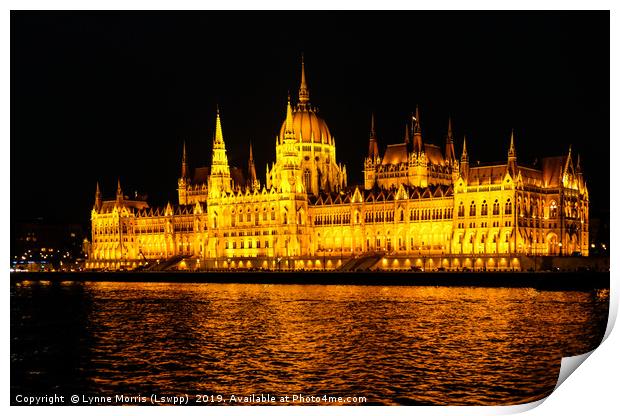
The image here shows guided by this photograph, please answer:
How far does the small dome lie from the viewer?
82.2 meters

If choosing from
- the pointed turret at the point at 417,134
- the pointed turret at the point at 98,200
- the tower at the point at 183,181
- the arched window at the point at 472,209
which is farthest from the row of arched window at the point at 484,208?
the pointed turret at the point at 98,200

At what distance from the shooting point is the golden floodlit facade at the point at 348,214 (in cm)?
6291

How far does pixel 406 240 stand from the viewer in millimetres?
69188

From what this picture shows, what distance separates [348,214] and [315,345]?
4713 cm

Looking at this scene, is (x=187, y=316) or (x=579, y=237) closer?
(x=187, y=316)

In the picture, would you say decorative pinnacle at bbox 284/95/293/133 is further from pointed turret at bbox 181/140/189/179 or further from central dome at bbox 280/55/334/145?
pointed turret at bbox 181/140/189/179

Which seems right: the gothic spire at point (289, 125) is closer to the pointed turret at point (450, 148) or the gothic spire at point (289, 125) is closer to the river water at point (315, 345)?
the pointed turret at point (450, 148)

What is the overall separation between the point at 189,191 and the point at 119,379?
74.3 m

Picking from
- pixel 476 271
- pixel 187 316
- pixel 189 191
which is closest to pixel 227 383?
pixel 187 316

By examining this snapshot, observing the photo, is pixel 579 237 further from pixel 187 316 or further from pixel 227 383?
pixel 227 383

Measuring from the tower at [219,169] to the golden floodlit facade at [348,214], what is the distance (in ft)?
0.34

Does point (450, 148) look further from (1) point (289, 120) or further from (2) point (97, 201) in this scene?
(2) point (97, 201)

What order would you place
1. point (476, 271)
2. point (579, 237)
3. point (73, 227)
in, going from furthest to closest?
point (73, 227), point (579, 237), point (476, 271)

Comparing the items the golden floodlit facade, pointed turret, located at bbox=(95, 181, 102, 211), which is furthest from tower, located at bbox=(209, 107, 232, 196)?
pointed turret, located at bbox=(95, 181, 102, 211)
